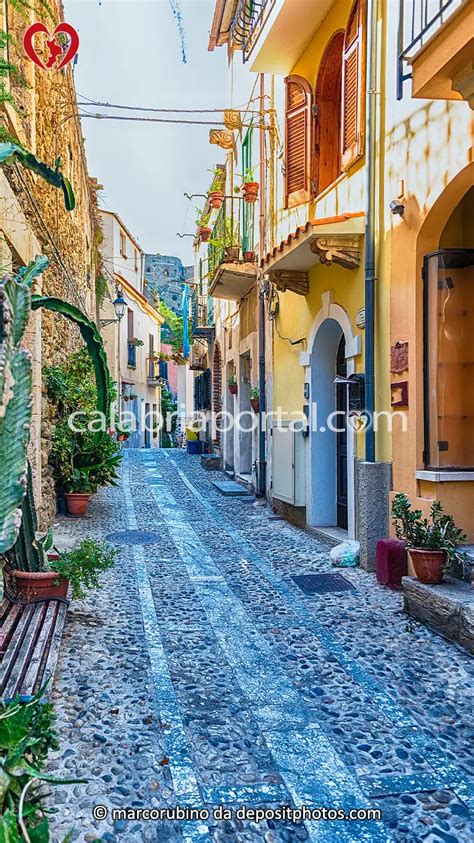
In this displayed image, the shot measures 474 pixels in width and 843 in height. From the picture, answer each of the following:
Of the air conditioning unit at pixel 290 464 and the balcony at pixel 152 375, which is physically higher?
the balcony at pixel 152 375

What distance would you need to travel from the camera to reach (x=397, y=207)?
5.45 m

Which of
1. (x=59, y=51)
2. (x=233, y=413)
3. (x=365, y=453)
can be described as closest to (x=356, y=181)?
(x=365, y=453)

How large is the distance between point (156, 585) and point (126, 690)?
7.03 ft

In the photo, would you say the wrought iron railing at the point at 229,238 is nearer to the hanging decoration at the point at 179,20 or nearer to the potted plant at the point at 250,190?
the potted plant at the point at 250,190

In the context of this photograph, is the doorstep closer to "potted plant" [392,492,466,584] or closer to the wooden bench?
"potted plant" [392,492,466,584]

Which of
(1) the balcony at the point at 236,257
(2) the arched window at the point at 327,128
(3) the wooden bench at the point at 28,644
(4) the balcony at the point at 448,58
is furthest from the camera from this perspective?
(1) the balcony at the point at 236,257

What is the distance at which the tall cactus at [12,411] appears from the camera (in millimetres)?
2266

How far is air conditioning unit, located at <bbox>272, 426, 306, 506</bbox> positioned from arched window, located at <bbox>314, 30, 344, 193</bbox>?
3.13 metres

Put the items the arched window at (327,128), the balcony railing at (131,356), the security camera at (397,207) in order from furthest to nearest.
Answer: the balcony railing at (131,356), the arched window at (327,128), the security camera at (397,207)

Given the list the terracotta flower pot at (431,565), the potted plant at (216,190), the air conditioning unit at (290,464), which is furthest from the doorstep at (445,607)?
the potted plant at (216,190)

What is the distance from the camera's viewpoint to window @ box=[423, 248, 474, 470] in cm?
530

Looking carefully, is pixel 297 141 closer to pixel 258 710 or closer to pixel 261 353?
pixel 261 353

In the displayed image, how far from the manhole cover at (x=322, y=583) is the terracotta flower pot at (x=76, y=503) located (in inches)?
156

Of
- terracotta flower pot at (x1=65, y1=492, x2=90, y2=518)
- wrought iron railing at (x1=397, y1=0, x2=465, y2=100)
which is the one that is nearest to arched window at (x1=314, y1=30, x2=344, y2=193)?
wrought iron railing at (x1=397, y1=0, x2=465, y2=100)
